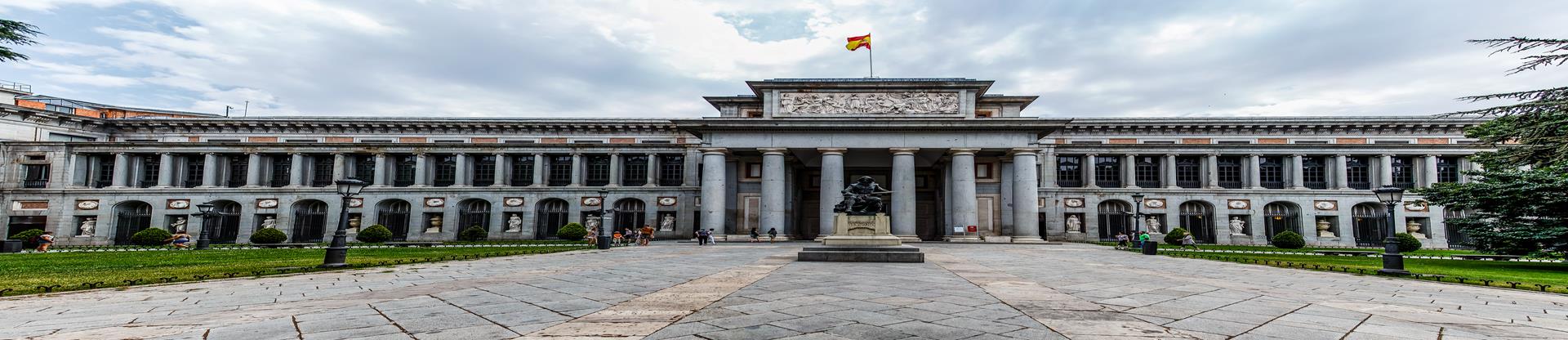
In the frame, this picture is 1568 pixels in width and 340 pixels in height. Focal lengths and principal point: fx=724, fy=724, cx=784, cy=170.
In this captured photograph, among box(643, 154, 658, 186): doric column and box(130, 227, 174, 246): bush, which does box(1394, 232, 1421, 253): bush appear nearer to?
box(643, 154, 658, 186): doric column

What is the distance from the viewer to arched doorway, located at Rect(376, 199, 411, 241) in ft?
147

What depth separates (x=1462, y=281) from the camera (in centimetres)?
1212

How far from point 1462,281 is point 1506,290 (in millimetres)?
1321

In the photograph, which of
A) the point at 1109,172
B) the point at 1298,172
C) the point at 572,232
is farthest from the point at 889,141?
the point at 1298,172

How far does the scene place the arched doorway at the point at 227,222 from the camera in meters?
44.1

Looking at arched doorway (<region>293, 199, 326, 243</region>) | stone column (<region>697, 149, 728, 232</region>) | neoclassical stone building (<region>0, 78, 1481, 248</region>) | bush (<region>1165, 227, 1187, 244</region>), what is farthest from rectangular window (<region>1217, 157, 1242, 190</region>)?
arched doorway (<region>293, 199, 326, 243</region>)

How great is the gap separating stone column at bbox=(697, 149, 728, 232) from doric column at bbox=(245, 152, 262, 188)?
2966 cm

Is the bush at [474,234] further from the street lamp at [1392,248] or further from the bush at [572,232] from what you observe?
the street lamp at [1392,248]

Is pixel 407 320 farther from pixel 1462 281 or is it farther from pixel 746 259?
pixel 1462 281

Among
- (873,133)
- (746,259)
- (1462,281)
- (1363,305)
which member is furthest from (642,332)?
(873,133)

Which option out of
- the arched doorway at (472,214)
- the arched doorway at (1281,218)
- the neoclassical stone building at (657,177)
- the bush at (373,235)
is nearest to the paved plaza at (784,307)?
the bush at (373,235)

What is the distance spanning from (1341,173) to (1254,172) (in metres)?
4.83

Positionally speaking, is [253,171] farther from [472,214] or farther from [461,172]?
[472,214]

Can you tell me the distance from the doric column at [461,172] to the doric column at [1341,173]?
173 ft
